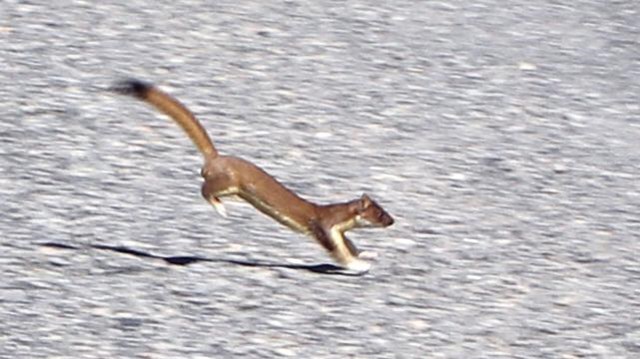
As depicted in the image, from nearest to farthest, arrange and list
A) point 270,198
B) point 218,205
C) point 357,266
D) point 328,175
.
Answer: point 270,198, point 357,266, point 218,205, point 328,175

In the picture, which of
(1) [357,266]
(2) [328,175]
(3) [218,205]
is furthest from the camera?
(2) [328,175]

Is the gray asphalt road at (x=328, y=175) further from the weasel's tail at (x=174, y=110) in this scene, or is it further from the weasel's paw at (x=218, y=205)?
the weasel's tail at (x=174, y=110)

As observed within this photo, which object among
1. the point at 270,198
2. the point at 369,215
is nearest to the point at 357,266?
the point at 369,215

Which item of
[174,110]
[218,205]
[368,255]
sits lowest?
[368,255]

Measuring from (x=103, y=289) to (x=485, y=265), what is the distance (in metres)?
1.08

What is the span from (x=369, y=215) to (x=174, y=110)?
1.99 ft

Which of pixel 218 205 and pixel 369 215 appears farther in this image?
pixel 218 205

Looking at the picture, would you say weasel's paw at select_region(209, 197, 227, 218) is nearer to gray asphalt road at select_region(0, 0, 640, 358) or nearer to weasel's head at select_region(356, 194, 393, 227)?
gray asphalt road at select_region(0, 0, 640, 358)

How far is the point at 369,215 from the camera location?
16.3 ft

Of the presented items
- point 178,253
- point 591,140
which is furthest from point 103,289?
point 591,140

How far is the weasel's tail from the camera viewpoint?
511 centimetres

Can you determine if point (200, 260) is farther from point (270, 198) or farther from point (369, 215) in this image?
point (369, 215)

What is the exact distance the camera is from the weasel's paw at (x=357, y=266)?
5055 millimetres

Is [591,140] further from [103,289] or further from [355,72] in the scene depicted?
[103,289]
